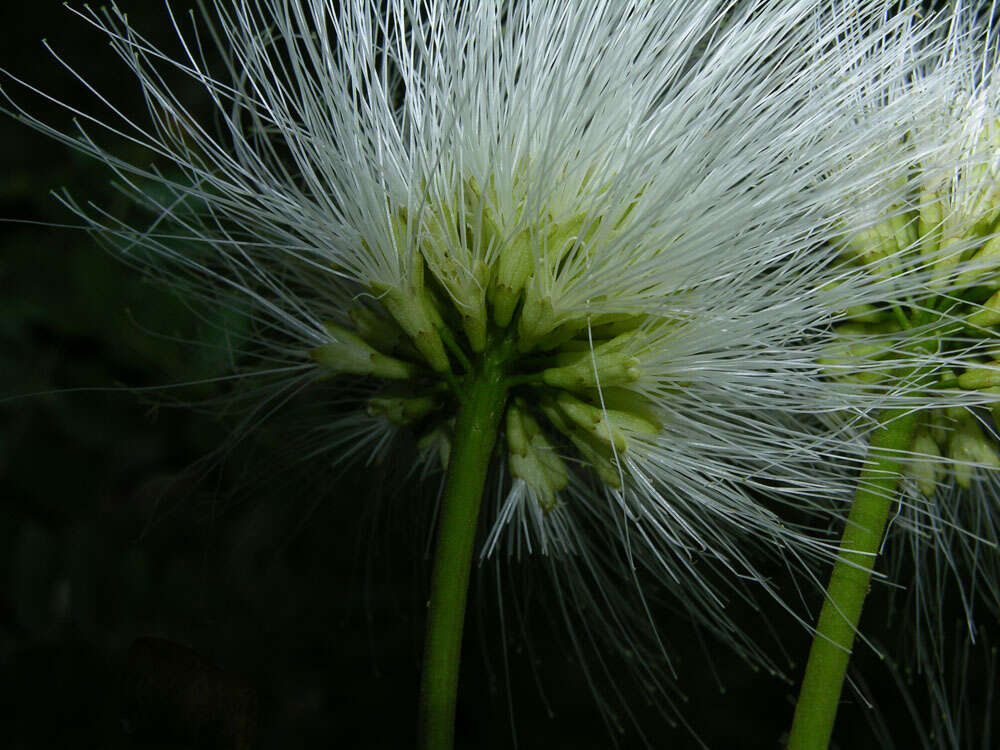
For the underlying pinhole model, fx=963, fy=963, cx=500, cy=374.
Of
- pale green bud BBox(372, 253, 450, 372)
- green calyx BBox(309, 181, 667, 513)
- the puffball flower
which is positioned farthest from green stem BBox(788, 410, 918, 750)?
pale green bud BBox(372, 253, 450, 372)

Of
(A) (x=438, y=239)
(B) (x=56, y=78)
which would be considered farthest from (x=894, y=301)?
(B) (x=56, y=78)

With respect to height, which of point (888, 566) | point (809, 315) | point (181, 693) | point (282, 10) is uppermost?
point (282, 10)

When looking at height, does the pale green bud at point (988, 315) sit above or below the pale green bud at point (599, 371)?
above

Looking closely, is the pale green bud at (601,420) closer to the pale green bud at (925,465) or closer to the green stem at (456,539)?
the green stem at (456,539)

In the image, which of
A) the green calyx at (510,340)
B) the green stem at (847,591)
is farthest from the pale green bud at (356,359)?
the green stem at (847,591)

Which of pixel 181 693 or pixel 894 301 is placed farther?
pixel 894 301

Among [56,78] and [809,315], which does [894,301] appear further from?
[56,78]

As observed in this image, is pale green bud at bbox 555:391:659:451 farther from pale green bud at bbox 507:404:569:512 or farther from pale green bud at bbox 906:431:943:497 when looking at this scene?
pale green bud at bbox 906:431:943:497
